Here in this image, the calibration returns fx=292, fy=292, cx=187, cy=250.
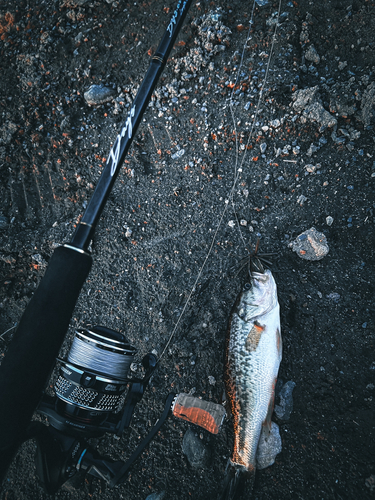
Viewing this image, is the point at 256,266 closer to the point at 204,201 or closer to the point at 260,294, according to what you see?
the point at 260,294

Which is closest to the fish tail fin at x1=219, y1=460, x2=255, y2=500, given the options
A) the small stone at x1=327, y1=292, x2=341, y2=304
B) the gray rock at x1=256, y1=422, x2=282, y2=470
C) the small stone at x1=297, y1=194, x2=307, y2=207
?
the gray rock at x1=256, y1=422, x2=282, y2=470

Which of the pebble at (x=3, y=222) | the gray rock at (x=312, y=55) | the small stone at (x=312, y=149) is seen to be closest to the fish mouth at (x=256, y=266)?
the small stone at (x=312, y=149)

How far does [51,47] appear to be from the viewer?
9.59ft

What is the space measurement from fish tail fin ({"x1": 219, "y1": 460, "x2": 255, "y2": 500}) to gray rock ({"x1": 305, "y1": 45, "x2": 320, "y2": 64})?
345 centimetres

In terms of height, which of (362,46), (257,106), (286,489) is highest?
(362,46)

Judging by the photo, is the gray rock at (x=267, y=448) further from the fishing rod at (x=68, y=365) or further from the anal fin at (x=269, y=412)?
the fishing rod at (x=68, y=365)

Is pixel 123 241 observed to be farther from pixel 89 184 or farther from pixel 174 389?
pixel 174 389

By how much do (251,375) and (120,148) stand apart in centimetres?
195

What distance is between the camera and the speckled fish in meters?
2.28

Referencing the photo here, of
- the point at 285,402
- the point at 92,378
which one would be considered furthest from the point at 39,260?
the point at 285,402

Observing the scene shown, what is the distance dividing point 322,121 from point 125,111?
1809 mm

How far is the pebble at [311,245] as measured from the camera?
2483mm

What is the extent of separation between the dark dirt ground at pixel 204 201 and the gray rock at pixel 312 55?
15mm

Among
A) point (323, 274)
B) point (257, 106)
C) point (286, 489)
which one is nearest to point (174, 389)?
point (286, 489)
